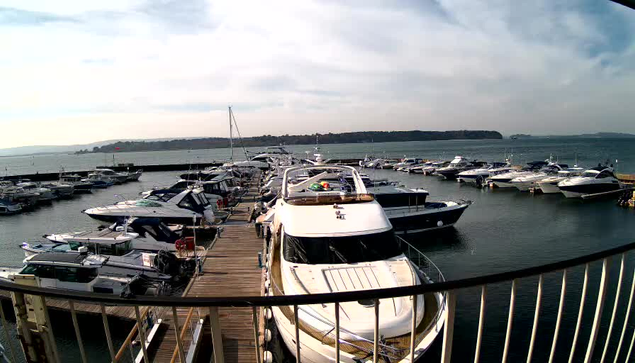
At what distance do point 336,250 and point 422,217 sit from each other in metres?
15.7

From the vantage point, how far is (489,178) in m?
42.7

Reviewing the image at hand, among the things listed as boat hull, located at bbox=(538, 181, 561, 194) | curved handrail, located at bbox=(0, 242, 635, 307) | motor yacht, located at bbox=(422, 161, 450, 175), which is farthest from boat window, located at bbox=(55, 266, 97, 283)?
motor yacht, located at bbox=(422, 161, 450, 175)

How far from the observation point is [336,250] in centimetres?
840

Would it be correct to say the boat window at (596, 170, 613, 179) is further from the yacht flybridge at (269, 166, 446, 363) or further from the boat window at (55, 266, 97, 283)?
the boat window at (55, 266, 97, 283)

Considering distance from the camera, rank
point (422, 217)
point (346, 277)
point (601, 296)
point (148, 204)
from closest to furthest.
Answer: point (601, 296) → point (346, 277) → point (422, 217) → point (148, 204)

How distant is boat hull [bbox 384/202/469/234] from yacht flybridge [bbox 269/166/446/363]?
12065 millimetres

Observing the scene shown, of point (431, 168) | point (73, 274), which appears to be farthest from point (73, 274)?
point (431, 168)

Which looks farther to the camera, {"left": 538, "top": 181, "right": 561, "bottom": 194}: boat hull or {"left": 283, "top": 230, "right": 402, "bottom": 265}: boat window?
{"left": 538, "top": 181, "right": 561, "bottom": 194}: boat hull

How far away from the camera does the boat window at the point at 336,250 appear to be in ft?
27.3

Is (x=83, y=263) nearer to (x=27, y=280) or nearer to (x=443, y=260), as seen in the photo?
(x=27, y=280)

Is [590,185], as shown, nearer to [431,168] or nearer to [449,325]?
[431,168]

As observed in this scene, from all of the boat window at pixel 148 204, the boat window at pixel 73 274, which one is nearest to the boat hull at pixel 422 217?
the boat window at pixel 148 204

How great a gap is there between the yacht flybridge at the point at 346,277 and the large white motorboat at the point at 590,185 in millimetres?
31232

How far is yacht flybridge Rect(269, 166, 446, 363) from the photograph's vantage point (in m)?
6.13
